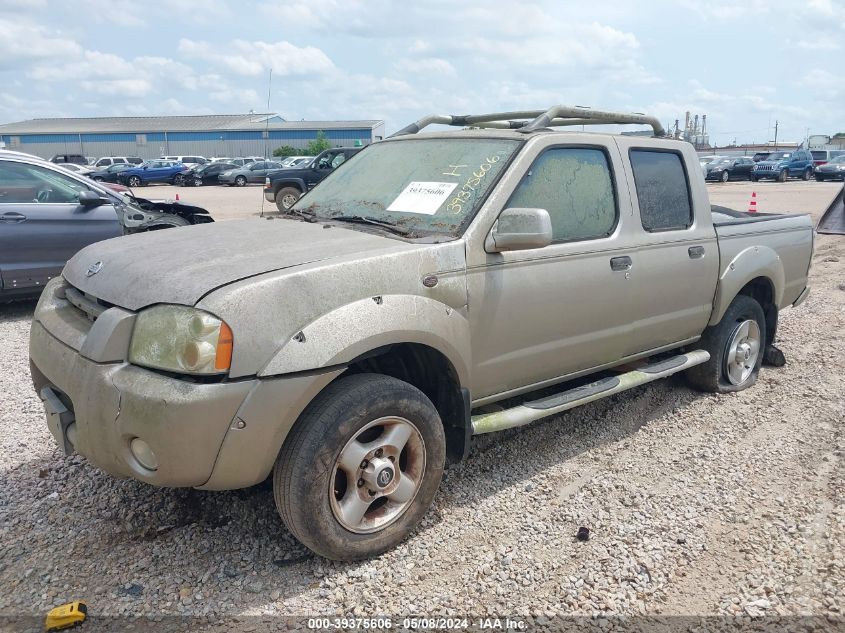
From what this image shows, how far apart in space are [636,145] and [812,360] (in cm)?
301

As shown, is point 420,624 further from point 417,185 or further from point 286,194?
point 286,194

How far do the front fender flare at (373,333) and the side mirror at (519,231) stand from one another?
39cm

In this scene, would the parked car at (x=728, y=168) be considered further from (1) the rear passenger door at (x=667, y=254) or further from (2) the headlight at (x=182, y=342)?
(2) the headlight at (x=182, y=342)

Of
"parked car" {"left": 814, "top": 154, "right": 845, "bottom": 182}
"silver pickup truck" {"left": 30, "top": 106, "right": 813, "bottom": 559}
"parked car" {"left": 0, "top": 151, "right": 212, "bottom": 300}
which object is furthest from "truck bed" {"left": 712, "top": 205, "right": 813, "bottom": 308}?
"parked car" {"left": 814, "top": 154, "right": 845, "bottom": 182}

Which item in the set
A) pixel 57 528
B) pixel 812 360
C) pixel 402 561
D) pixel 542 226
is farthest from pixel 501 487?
pixel 812 360

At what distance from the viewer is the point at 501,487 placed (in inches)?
149

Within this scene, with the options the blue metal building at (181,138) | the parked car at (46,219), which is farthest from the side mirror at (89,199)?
the blue metal building at (181,138)

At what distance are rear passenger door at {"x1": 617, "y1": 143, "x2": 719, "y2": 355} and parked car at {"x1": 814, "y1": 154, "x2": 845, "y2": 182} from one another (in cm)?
3513

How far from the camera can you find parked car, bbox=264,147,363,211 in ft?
58.8

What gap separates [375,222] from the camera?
143 inches

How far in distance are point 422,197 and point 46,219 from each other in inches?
202

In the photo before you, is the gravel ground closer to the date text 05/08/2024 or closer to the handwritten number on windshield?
the date text 05/08/2024

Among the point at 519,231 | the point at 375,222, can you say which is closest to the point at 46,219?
the point at 375,222

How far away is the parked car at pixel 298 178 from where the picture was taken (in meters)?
17.9
